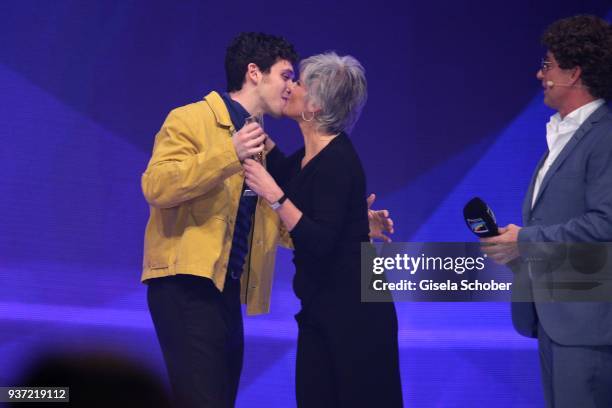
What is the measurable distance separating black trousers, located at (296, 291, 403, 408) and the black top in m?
0.06

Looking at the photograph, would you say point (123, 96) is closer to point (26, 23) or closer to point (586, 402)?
point (26, 23)

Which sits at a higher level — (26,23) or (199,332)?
(26,23)

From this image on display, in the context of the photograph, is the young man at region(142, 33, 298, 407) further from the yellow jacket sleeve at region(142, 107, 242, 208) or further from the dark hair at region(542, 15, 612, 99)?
the dark hair at region(542, 15, 612, 99)

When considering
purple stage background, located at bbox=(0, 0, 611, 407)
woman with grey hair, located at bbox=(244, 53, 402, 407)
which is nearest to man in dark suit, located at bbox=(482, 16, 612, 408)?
woman with grey hair, located at bbox=(244, 53, 402, 407)

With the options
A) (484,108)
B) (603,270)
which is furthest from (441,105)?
(603,270)

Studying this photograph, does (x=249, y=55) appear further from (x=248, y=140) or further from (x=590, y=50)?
(x=590, y=50)

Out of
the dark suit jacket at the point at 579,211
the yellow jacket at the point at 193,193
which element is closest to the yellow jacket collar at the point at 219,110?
the yellow jacket at the point at 193,193

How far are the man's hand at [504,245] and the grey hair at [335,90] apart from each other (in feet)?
1.85

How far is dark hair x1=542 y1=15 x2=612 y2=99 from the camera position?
2529 millimetres

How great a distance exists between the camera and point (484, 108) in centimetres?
444

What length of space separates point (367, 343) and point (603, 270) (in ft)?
2.38

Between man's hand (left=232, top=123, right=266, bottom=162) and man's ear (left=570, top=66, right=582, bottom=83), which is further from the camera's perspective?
man's ear (left=570, top=66, right=582, bottom=83)

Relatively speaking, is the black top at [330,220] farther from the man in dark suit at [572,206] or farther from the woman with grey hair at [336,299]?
the man in dark suit at [572,206]

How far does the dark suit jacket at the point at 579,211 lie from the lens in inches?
94.1
